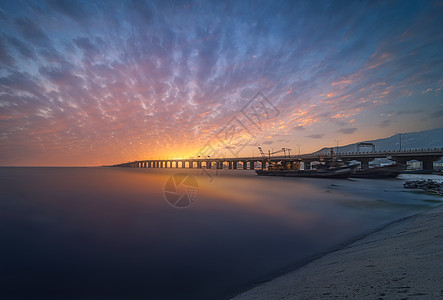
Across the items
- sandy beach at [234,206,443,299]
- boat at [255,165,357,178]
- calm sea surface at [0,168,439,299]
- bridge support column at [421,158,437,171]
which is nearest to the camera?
sandy beach at [234,206,443,299]

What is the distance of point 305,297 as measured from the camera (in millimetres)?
3650

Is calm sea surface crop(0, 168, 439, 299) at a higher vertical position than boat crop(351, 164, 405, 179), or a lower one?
higher

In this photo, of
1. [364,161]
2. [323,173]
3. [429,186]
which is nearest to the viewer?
[429,186]

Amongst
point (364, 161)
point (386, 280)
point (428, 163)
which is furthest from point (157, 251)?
point (364, 161)

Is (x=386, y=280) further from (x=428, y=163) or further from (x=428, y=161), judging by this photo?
(x=428, y=163)

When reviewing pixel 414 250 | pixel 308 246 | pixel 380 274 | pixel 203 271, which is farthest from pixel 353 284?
pixel 308 246

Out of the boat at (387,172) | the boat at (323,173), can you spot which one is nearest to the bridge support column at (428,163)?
the boat at (387,172)

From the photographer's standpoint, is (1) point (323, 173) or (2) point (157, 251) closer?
(2) point (157, 251)

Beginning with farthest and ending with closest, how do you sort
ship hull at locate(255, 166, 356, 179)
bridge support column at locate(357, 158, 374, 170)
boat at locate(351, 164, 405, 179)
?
bridge support column at locate(357, 158, 374, 170)
boat at locate(351, 164, 405, 179)
ship hull at locate(255, 166, 356, 179)

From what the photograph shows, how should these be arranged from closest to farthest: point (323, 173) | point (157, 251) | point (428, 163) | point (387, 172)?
point (157, 251) < point (387, 172) < point (323, 173) < point (428, 163)

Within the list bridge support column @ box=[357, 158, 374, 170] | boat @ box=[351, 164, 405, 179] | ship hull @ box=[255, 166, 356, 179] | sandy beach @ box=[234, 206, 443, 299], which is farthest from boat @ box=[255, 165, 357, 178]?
sandy beach @ box=[234, 206, 443, 299]

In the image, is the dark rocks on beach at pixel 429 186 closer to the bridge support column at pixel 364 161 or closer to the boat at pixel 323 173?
the boat at pixel 323 173

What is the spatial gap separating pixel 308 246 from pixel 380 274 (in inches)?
247

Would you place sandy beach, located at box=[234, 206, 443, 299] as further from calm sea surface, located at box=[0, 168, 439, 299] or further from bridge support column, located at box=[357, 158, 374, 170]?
bridge support column, located at box=[357, 158, 374, 170]
